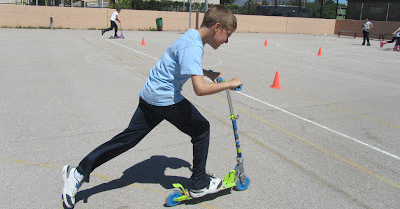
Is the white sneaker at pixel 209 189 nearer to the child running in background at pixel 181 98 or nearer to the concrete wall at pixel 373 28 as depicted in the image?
the child running in background at pixel 181 98

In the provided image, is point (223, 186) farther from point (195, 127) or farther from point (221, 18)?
point (221, 18)

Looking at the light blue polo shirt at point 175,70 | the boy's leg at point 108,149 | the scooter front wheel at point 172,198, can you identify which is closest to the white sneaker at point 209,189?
the scooter front wheel at point 172,198

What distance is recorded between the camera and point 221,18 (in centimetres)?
287

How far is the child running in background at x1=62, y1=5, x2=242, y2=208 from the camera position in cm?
282

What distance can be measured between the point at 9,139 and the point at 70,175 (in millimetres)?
2083

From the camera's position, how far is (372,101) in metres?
7.77

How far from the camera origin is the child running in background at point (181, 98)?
2.82 meters

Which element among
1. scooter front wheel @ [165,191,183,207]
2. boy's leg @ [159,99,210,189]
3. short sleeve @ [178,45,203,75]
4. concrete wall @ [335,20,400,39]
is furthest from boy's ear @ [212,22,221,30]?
concrete wall @ [335,20,400,39]

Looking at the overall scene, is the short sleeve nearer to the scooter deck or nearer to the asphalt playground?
the scooter deck

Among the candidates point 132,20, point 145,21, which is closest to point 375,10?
point 145,21

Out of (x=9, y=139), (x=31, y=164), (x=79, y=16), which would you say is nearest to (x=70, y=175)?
(x=31, y=164)

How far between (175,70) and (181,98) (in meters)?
0.27

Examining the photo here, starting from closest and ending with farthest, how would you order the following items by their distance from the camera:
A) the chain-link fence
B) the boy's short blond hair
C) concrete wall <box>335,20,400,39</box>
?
the boy's short blond hair < concrete wall <box>335,20,400,39</box> < the chain-link fence

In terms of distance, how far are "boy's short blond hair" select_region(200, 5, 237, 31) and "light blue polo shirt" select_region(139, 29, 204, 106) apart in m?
0.14
